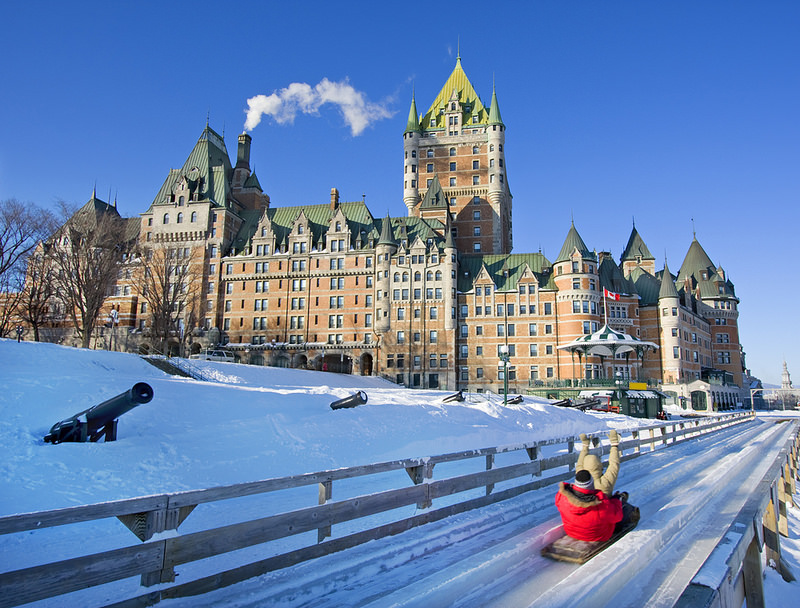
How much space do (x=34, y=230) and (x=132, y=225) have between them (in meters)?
38.0

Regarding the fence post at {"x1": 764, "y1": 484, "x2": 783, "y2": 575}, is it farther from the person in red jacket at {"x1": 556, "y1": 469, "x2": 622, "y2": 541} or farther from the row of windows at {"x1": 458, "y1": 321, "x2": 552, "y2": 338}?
the row of windows at {"x1": 458, "y1": 321, "x2": 552, "y2": 338}

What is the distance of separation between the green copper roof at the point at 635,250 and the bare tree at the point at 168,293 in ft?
190

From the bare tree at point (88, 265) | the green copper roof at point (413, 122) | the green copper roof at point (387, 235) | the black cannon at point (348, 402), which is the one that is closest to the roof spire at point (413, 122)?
the green copper roof at point (413, 122)

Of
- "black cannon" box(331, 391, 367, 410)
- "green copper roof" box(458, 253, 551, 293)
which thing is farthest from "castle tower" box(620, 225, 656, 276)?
"black cannon" box(331, 391, 367, 410)

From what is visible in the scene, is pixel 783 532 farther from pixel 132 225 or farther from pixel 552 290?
pixel 132 225

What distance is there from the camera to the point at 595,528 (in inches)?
267

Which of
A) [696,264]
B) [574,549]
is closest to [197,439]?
[574,549]

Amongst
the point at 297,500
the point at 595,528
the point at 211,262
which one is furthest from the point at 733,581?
the point at 211,262

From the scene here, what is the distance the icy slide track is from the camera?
5238 millimetres

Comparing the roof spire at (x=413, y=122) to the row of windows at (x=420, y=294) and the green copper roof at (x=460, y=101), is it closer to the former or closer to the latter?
the green copper roof at (x=460, y=101)

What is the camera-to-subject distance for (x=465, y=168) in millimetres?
76375

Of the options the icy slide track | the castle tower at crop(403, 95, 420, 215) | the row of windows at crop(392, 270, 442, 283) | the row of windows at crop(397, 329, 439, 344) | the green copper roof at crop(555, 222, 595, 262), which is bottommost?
the icy slide track

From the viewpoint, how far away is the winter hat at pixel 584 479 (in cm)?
669

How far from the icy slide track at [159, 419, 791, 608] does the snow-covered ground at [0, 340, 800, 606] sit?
10 cm
